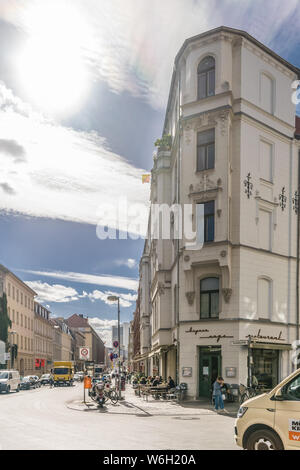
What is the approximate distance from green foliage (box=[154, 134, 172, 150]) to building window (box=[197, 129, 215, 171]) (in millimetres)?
9722

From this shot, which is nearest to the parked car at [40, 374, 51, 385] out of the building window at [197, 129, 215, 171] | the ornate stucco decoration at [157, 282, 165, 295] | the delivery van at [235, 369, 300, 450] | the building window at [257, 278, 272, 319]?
the ornate stucco decoration at [157, 282, 165, 295]

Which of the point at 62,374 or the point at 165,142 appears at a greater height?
the point at 165,142

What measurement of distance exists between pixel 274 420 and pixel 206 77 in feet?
75.4

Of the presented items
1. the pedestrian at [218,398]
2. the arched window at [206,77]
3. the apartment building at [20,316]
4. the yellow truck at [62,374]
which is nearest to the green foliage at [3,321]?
the apartment building at [20,316]

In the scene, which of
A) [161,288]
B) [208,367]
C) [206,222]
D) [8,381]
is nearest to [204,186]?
[206,222]

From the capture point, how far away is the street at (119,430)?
12258 mm

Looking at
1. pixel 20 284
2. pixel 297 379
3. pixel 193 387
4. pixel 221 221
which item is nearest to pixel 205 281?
pixel 221 221

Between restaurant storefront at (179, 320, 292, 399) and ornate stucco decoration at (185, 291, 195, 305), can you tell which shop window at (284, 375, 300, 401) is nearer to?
restaurant storefront at (179, 320, 292, 399)

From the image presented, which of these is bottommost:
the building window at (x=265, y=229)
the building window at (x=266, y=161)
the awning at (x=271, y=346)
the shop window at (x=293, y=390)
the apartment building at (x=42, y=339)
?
the apartment building at (x=42, y=339)

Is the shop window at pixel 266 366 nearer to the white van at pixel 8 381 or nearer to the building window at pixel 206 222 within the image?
the building window at pixel 206 222

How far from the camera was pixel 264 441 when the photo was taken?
10102mm

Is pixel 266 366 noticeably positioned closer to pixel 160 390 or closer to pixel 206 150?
pixel 160 390

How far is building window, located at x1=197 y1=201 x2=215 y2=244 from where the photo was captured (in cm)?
2822

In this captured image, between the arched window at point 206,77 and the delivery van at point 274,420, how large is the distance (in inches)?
853
